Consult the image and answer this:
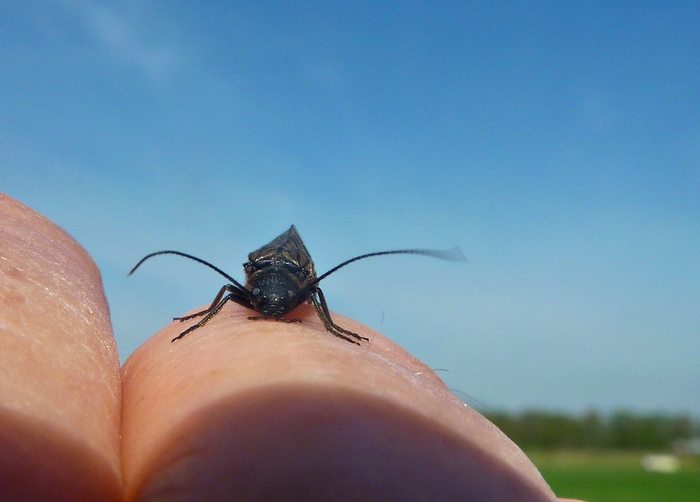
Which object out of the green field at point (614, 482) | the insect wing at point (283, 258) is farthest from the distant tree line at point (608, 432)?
the insect wing at point (283, 258)

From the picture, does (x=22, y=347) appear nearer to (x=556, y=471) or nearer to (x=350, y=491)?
(x=350, y=491)

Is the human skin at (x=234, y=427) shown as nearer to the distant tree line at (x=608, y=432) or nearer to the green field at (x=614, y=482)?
the green field at (x=614, y=482)

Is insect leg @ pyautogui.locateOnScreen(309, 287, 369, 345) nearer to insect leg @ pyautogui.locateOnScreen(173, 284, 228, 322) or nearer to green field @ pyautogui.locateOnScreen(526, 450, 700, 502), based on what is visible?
insect leg @ pyautogui.locateOnScreen(173, 284, 228, 322)

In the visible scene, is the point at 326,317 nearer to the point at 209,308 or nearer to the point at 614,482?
the point at 209,308

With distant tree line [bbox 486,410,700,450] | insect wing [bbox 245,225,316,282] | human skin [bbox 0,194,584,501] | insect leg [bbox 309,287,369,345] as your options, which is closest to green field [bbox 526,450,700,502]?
distant tree line [bbox 486,410,700,450]

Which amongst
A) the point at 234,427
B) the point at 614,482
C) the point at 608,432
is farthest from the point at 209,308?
the point at 608,432

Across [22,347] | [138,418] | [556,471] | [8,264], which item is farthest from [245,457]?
[556,471]
